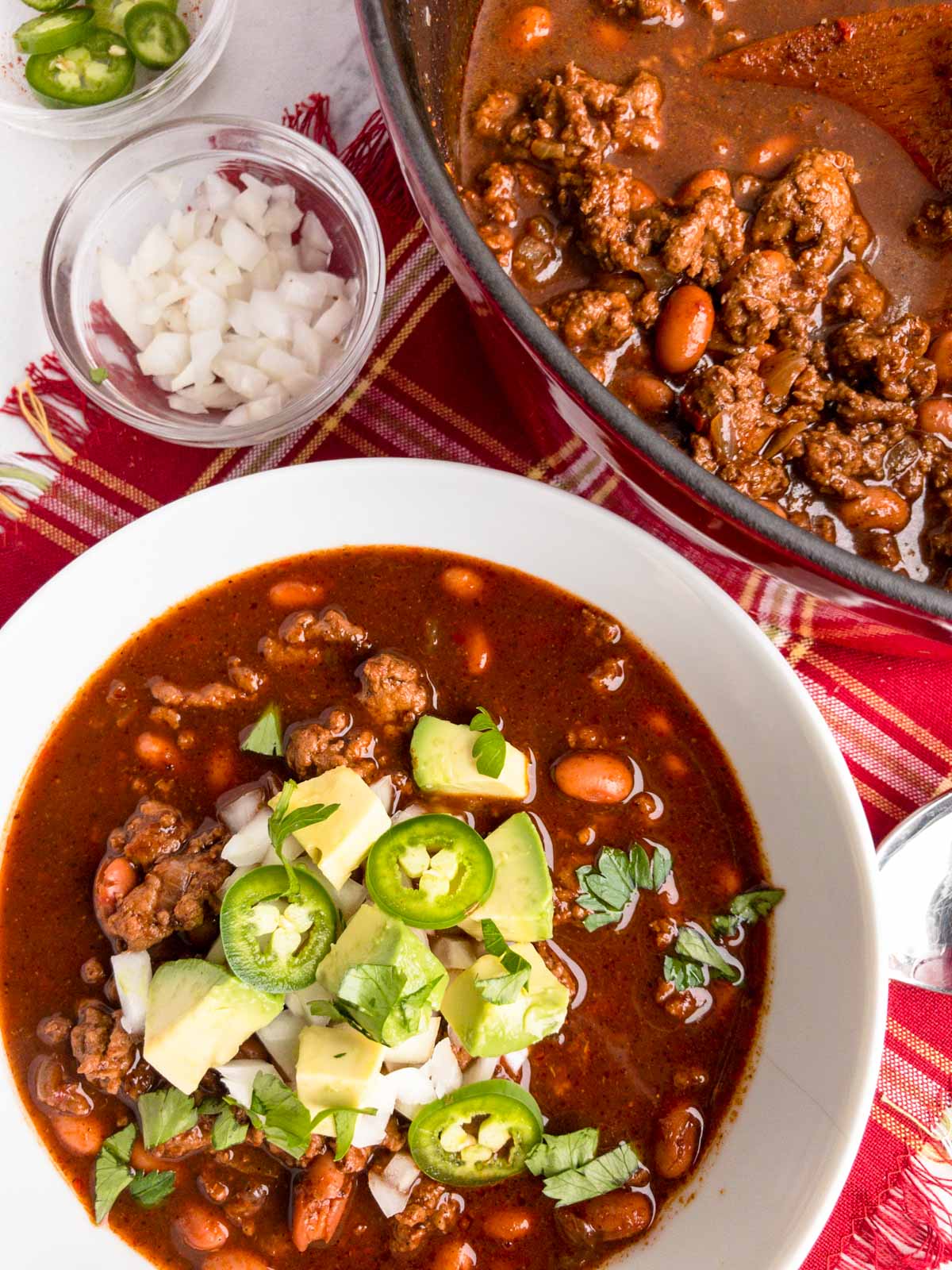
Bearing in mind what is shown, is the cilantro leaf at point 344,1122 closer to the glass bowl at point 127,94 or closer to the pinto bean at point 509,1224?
the pinto bean at point 509,1224

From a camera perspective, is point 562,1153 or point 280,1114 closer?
point 280,1114

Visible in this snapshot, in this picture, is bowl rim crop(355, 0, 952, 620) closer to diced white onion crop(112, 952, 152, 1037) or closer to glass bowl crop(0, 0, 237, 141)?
glass bowl crop(0, 0, 237, 141)

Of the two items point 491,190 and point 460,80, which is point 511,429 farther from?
point 460,80

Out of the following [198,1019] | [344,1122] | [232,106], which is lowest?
[344,1122]

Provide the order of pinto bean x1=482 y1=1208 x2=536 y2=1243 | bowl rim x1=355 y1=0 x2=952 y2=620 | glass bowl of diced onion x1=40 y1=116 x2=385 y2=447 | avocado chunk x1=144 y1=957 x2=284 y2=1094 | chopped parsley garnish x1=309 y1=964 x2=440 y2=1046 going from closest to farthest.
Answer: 1. bowl rim x1=355 y1=0 x2=952 y2=620
2. chopped parsley garnish x1=309 y1=964 x2=440 y2=1046
3. avocado chunk x1=144 y1=957 x2=284 y2=1094
4. pinto bean x1=482 y1=1208 x2=536 y2=1243
5. glass bowl of diced onion x1=40 y1=116 x2=385 y2=447

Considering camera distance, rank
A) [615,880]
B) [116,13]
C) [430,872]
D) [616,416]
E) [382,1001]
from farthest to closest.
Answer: [116,13] → [615,880] → [430,872] → [382,1001] → [616,416]

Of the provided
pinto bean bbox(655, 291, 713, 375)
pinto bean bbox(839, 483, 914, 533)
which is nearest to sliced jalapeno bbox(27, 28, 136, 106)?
pinto bean bbox(655, 291, 713, 375)

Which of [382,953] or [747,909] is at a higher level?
[382,953]

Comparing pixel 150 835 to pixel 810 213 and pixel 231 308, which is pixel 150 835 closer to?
pixel 231 308

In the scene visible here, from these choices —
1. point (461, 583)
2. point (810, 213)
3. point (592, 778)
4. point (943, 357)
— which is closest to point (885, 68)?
point (810, 213)
